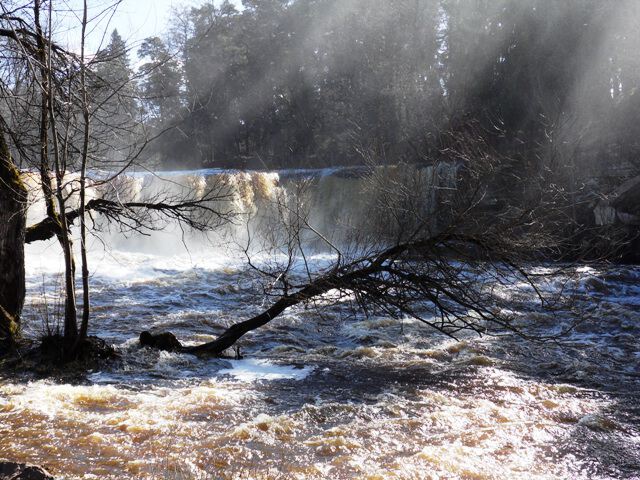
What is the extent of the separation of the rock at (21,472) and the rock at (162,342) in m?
3.75

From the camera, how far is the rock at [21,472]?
132 inches

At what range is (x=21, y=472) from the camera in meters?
3.42

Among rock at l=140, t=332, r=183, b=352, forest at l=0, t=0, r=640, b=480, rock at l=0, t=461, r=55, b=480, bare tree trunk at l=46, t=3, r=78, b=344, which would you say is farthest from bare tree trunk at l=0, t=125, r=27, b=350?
rock at l=0, t=461, r=55, b=480

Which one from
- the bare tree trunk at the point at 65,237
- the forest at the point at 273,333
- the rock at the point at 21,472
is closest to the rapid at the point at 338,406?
the forest at the point at 273,333

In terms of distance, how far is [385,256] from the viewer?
656cm

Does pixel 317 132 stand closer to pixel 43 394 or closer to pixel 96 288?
pixel 96 288

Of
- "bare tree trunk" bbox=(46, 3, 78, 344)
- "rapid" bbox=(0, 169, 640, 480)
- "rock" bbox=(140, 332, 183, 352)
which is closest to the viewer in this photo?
"rapid" bbox=(0, 169, 640, 480)

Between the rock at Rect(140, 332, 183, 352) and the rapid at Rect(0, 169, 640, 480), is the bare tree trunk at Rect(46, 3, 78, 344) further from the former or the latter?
the rock at Rect(140, 332, 183, 352)

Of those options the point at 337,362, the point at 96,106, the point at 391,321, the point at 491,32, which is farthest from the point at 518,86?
the point at 96,106

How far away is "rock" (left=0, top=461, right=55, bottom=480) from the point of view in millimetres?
3362

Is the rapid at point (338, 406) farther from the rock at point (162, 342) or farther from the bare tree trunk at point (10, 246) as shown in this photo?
the bare tree trunk at point (10, 246)

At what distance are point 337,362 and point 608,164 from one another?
16322 millimetres

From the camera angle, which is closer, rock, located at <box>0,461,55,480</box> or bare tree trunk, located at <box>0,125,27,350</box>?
rock, located at <box>0,461,55,480</box>

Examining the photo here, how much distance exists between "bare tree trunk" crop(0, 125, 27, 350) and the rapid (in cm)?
48
